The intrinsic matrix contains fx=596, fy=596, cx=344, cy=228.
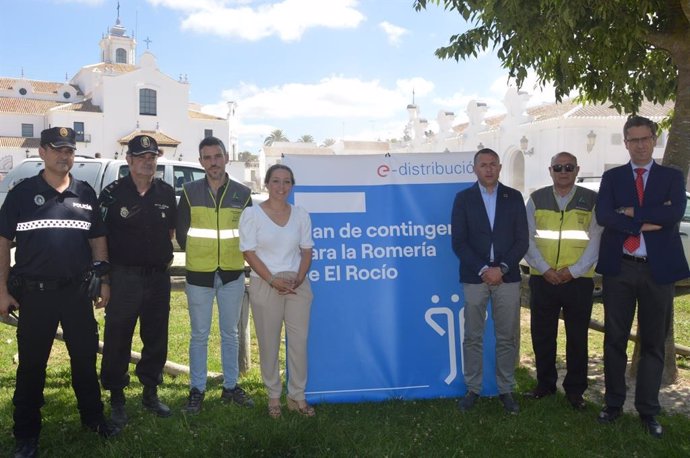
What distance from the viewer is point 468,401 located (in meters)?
4.89

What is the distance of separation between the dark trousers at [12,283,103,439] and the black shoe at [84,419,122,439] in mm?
379

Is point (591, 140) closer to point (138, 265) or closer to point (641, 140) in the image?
point (641, 140)

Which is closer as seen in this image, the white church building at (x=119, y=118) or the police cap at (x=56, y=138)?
the police cap at (x=56, y=138)

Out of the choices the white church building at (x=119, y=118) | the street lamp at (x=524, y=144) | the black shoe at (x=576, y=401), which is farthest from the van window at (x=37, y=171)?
the white church building at (x=119, y=118)

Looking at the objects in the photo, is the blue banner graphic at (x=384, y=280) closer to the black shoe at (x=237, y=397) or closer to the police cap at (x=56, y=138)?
the black shoe at (x=237, y=397)

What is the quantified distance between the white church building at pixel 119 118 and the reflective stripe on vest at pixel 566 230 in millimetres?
51296

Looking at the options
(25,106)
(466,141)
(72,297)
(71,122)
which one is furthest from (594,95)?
(25,106)

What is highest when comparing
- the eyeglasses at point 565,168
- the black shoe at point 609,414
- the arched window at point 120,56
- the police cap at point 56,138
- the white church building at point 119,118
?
the arched window at point 120,56

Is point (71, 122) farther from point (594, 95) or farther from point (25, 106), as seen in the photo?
point (594, 95)

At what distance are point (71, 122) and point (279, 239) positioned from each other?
A: 184ft

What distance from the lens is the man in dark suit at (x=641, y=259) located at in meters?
4.39

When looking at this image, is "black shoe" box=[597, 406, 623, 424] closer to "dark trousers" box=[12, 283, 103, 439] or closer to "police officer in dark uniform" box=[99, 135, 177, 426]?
"police officer in dark uniform" box=[99, 135, 177, 426]

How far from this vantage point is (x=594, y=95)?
6859mm

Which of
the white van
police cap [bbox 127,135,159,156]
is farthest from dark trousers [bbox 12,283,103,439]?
the white van
